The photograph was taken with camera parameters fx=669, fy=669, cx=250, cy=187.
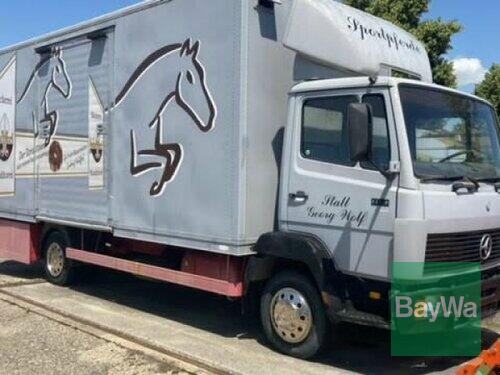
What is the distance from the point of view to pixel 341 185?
5824mm

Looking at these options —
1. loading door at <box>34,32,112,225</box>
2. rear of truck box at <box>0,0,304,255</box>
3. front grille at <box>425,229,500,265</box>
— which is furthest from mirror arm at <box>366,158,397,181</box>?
loading door at <box>34,32,112,225</box>

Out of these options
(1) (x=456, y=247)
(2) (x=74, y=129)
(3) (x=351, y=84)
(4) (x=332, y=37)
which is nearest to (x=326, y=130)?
(3) (x=351, y=84)

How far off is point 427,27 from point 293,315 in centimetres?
1166

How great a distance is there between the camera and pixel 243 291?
256 inches

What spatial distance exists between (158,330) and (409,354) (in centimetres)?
262

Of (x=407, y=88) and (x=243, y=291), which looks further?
(x=243, y=291)

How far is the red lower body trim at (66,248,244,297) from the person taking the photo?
6.51 metres

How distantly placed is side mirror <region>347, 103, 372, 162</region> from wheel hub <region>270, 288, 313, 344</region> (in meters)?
1.50

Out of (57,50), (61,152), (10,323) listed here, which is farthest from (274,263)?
(57,50)

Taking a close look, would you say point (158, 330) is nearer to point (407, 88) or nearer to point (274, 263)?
point (274, 263)

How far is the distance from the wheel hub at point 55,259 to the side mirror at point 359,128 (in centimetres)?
535

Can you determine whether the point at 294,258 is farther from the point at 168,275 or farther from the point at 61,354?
the point at 61,354

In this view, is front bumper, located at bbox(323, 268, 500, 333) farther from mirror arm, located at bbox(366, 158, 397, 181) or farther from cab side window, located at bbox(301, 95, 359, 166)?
cab side window, located at bbox(301, 95, 359, 166)

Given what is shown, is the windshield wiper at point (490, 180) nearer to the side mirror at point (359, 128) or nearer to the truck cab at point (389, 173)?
the truck cab at point (389, 173)
